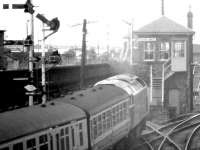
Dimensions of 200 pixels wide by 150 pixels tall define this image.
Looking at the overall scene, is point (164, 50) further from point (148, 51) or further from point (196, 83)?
point (196, 83)

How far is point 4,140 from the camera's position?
28.0 ft

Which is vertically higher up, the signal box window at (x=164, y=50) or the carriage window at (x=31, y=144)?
the signal box window at (x=164, y=50)

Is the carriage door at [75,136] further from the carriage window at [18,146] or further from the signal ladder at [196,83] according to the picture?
the signal ladder at [196,83]

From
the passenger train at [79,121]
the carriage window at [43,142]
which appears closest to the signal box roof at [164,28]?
the passenger train at [79,121]

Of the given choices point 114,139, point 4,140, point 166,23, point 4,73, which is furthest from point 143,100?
point 166,23

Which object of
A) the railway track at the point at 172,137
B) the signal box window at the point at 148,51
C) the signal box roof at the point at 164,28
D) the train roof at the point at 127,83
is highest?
the signal box roof at the point at 164,28

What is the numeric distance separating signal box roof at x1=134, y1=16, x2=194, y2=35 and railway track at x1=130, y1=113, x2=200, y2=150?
9403 millimetres

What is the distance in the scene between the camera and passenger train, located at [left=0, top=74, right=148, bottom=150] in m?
9.41

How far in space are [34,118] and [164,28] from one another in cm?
2576

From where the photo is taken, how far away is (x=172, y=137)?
2209cm

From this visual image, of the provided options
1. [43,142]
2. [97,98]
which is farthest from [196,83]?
[43,142]

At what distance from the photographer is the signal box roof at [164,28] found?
1332 inches

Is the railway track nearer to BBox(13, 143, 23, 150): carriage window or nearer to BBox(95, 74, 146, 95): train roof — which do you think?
BBox(95, 74, 146, 95): train roof

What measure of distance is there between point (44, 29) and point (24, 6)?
1.76 metres
